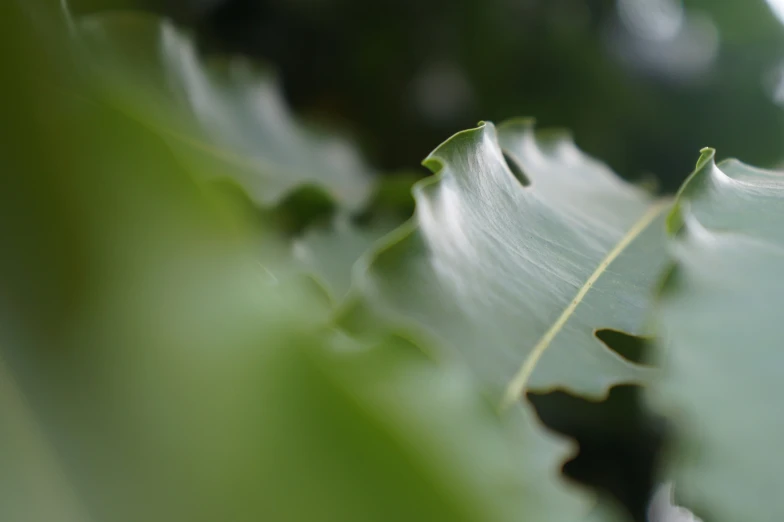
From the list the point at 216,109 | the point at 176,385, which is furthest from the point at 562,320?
the point at 216,109

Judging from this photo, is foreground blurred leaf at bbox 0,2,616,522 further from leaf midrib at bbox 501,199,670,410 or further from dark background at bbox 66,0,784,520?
dark background at bbox 66,0,784,520

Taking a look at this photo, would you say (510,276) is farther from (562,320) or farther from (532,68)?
(532,68)

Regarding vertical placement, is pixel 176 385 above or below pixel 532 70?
below

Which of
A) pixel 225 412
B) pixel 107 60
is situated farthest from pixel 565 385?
pixel 107 60

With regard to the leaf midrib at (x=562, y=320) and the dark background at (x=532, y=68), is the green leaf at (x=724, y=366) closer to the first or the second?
the leaf midrib at (x=562, y=320)

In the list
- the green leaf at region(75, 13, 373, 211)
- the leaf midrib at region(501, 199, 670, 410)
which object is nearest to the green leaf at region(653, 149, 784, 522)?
the leaf midrib at region(501, 199, 670, 410)

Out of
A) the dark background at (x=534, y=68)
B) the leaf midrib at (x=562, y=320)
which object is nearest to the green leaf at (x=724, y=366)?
the leaf midrib at (x=562, y=320)
